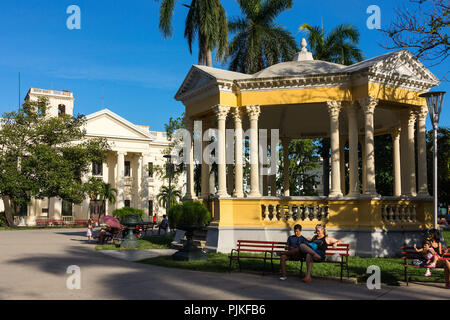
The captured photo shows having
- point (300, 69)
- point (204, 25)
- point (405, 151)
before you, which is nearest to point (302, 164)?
point (204, 25)

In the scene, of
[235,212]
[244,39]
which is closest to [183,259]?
[235,212]

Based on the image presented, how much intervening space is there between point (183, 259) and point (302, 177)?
27.3m

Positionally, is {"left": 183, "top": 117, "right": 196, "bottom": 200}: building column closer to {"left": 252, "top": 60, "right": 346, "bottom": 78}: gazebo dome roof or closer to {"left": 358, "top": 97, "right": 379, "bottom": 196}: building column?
{"left": 252, "top": 60, "right": 346, "bottom": 78}: gazebo dome roof

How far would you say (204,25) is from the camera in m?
26.2

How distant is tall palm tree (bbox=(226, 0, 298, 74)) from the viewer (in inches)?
1142

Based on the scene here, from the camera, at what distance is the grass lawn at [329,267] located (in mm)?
10781

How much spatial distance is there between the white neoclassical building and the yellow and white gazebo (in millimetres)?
37593

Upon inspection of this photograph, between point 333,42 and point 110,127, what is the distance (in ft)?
117

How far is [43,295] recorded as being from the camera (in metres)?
8.49

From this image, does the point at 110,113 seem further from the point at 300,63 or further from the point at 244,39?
the point at 300,63

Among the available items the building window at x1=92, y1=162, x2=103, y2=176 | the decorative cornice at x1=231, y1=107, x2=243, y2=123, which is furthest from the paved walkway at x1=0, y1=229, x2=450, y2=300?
the building window at x1=92, y1=162, x2=103, y2=176

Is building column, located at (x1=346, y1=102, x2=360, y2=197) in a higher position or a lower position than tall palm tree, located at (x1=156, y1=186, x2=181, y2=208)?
higher

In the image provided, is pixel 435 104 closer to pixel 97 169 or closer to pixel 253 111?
pixel 253 111

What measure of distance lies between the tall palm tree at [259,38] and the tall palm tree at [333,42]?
4.15ft
